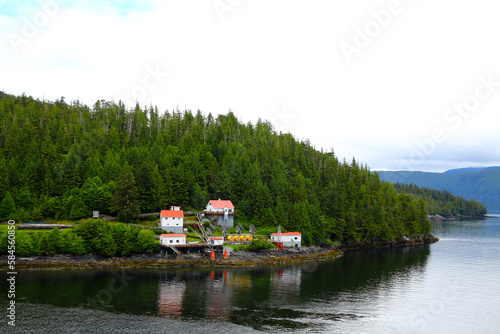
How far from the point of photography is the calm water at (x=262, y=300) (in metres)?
46.1

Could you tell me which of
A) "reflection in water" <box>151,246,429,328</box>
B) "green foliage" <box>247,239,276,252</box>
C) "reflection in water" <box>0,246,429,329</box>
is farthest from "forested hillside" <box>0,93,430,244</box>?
"reflection in water" <box>0,246,429,329</box>

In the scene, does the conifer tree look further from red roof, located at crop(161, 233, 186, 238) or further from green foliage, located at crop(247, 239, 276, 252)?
green foliage, located at crop(247, 239, 276, 252)

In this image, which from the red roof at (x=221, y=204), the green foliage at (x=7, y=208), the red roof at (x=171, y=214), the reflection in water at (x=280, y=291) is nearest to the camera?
the reflection in water at (x=280, y=291)

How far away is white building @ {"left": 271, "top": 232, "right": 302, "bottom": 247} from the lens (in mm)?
93381

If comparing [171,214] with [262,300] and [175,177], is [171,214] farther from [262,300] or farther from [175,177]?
[262,300]

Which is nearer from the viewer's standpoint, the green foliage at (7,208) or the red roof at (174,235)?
the red roof at (174,235)

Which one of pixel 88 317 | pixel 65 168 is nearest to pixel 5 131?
pixel 65 168

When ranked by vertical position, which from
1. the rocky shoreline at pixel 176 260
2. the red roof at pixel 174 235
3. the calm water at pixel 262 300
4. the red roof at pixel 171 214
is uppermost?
the red roof at pixel 171 214

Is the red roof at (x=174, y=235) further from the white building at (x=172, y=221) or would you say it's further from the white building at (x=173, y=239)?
the white building at (x=172, y=221)

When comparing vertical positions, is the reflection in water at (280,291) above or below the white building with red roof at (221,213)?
below

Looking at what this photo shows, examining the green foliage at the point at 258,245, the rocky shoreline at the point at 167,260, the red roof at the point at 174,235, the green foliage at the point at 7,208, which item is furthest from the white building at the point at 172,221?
the green foliage at the point at 7,208

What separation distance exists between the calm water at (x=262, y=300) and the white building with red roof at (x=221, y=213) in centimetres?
2376

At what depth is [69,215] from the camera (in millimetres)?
90812

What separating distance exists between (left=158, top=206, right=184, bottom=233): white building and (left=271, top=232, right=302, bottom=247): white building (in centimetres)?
2281
